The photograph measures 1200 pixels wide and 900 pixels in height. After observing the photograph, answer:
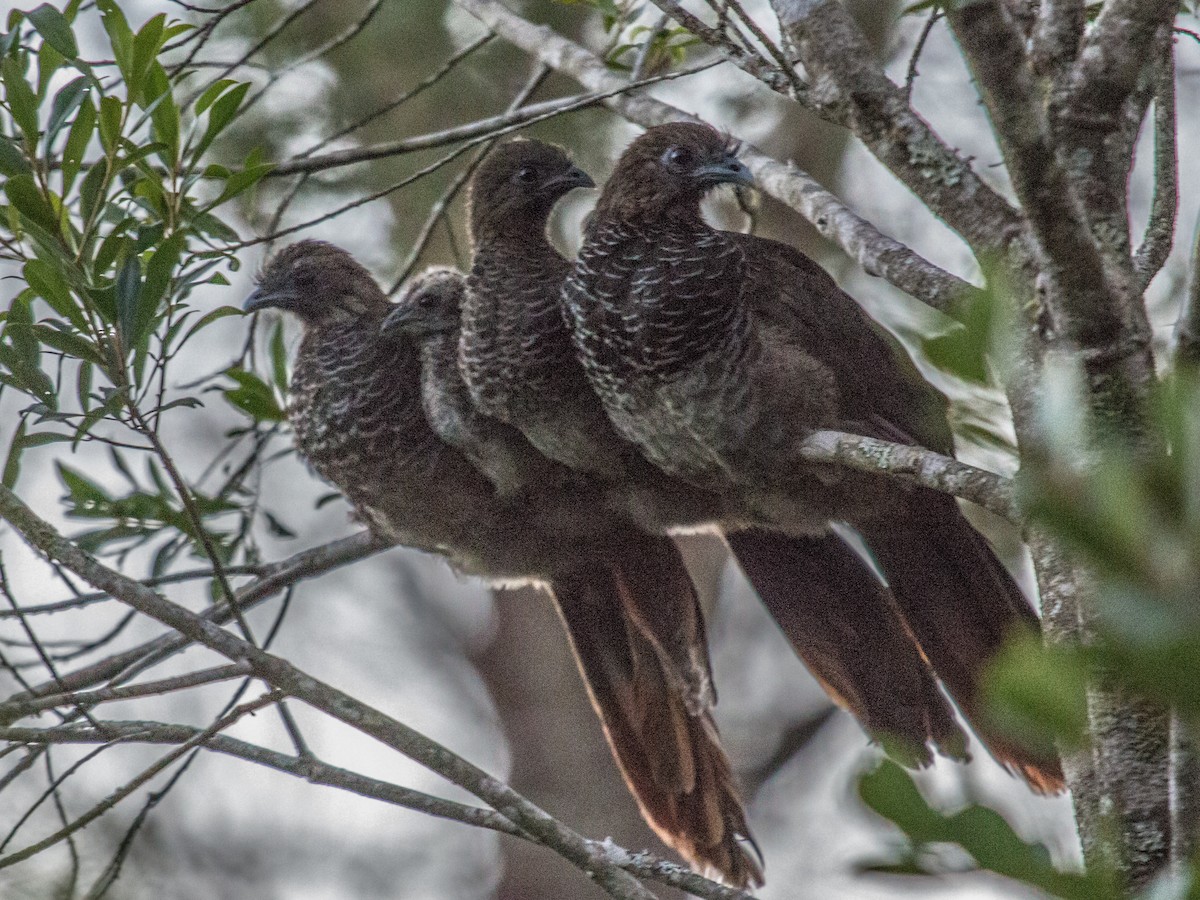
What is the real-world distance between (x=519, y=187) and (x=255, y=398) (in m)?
0.94

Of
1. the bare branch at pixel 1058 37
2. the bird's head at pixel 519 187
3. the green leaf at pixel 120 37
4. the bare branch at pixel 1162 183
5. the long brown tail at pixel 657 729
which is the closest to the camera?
the bare branch at pixel 1058 37

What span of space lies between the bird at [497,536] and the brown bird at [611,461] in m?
0.24

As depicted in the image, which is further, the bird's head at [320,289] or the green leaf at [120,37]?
the bird's head at [320,289]

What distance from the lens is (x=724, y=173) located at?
3033mm

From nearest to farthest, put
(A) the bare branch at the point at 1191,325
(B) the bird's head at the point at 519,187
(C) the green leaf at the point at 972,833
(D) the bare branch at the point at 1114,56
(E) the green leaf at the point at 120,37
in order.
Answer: (C) the green leaf at the point at 972,833 < (A) the bare branch at the point at 1191,325 < (D) the bare branch at the point at 1114,56 < (E) the green leaf at the point at 120,37 < (B) the bird's head at the point at 519,187

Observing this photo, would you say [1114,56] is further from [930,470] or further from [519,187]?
[519,187]

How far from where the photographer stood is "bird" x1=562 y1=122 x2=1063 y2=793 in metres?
2.93

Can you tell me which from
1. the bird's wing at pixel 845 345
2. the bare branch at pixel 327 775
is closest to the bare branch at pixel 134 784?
the bare branch at pixel 327 775

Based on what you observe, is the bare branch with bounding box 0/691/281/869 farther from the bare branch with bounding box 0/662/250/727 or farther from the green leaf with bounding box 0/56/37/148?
the green leaf with bounding box 0/56/37/148

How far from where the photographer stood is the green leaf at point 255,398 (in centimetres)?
375

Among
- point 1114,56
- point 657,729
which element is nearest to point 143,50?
point 1114,56

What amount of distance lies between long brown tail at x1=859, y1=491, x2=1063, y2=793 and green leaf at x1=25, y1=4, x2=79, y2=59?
1.89 meters

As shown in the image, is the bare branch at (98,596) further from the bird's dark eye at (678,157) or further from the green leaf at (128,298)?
the bird's dark eye at (678,157)

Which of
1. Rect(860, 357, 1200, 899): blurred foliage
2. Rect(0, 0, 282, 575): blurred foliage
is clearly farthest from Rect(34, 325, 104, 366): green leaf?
Rect(860, 357, 1200, 899): blurred foliage
